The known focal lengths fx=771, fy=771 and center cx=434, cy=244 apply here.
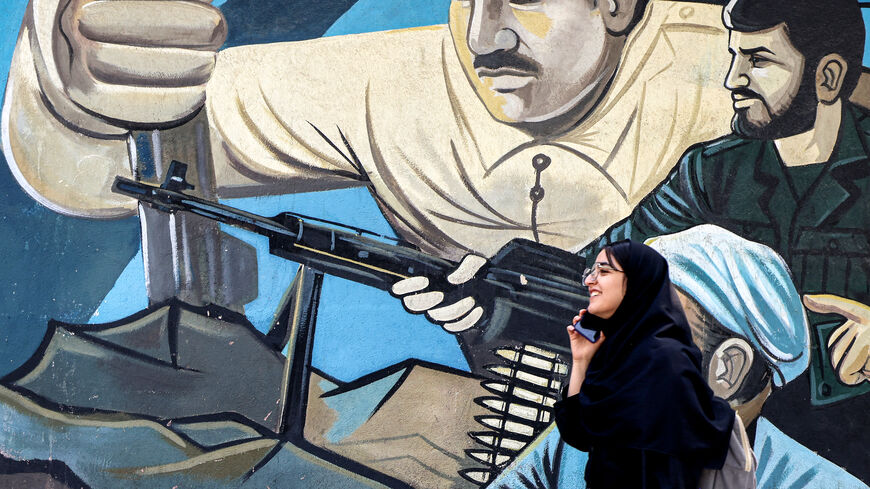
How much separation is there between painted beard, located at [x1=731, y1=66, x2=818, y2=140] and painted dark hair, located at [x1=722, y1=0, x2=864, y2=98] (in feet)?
0.37

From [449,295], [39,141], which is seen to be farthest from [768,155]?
[39,141]

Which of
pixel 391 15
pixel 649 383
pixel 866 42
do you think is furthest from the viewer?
pixel 391 15

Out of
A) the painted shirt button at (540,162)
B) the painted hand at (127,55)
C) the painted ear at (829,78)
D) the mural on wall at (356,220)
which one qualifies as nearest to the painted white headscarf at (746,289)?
the mural on wall at (356,220)

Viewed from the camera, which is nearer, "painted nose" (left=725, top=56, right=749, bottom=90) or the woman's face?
the woman's face

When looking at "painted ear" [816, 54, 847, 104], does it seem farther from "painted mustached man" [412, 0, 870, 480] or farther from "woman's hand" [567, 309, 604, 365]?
"woman's hand" [567, 309, 604, 365]

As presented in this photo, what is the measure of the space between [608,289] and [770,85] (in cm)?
189

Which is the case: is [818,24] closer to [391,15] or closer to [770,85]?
[770,85]

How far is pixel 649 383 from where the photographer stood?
216 centimetres

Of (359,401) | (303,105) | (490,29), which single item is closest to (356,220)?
(303,105)

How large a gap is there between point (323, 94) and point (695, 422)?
2.38 m

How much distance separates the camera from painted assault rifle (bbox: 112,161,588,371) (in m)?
3.68

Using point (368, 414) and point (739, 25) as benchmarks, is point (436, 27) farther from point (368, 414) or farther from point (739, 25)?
point (368, 414)

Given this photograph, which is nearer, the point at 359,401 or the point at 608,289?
the point at 608,289

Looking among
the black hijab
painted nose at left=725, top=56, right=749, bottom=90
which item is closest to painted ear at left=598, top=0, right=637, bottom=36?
painted nose at left=725, top=56, right=749, bottom=90
